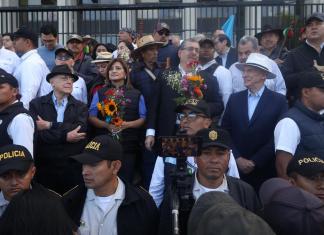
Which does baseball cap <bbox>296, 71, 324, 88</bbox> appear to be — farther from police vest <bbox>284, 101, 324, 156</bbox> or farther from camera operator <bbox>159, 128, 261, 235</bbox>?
camera operator <bbox>159, 128, 261, 235</bbox>

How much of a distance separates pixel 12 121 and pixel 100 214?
163 cm

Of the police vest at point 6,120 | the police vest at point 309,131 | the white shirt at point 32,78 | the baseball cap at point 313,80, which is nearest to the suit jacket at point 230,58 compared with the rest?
the white shirt at point 32,78

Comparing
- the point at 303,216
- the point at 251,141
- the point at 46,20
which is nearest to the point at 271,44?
the point at 251,141

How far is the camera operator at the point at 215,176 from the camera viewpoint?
472 cm

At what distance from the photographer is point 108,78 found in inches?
293

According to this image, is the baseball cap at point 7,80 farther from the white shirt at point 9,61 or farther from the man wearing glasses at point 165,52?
the man wearing glasses at point 165,52

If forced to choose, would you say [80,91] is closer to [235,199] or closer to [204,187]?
[204,187]

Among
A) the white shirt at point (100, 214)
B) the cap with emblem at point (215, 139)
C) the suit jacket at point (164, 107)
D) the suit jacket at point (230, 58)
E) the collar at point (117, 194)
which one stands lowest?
the white shirt at point (100, 214)

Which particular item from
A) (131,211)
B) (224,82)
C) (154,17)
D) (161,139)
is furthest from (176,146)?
(154,17)

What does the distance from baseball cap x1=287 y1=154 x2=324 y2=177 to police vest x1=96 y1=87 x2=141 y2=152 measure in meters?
2.70

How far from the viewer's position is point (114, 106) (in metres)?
6.97

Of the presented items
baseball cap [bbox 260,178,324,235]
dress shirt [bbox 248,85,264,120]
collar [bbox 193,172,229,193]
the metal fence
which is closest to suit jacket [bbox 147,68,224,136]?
dress shirt [bbox 248,85,264,120]

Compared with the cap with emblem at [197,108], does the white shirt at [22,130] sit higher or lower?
lower

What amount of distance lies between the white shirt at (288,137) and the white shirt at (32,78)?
3.14 metres
